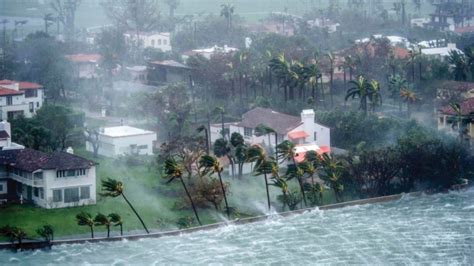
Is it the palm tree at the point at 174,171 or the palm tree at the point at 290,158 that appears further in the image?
the palm tree at the point at 290,158

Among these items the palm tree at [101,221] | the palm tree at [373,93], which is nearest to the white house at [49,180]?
the palm tree at [101,221]

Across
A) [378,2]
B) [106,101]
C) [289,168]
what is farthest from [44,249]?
[378,2]

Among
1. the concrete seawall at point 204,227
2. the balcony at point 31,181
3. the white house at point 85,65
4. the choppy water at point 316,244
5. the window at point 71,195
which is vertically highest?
the white house at point 85,65

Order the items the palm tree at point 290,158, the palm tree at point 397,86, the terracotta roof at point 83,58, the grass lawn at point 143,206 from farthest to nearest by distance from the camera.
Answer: the terracotta roof at point 83,58 < the palm tree at point 397,86 < the palm tree at point 290,158 < the grass lawn at point 143,206

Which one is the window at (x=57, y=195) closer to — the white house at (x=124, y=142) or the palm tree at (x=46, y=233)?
the palm tree at (x=46, y=233)

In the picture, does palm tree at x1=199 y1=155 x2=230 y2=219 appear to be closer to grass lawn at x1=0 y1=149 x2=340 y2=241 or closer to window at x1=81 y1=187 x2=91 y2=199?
grass lawn at x1=0 y1=149 x2=340 y2=241

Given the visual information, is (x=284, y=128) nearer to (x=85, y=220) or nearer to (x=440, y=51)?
(x=85, y=220)

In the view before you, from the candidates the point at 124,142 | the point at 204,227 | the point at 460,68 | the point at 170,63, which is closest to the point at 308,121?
the point at 124,142
